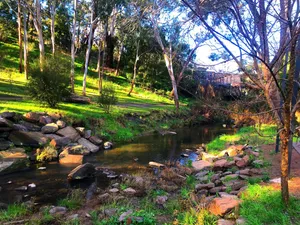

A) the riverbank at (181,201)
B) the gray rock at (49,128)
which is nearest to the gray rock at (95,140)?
the gray rock at (49,128)

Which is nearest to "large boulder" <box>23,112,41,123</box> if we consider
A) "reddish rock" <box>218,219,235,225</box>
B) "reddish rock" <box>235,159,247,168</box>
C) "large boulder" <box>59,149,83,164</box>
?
"large boulder" <box>59,149,83,164</box>

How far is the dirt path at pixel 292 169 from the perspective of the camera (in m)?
5.47

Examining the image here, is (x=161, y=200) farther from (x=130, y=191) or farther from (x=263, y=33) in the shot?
(x=263, y=33)

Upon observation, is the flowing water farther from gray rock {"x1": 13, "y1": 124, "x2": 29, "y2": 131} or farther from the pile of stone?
gray rock {"x1": 13, "y1": 124, "x2": 29, "y2": 131}

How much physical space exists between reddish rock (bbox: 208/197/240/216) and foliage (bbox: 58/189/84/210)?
3028 millimetres

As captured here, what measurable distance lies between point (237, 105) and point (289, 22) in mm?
1747

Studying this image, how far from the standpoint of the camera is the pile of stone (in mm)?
10086

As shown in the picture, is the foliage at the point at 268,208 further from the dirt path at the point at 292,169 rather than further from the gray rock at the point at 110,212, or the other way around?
the gray rock at the point at 110,212

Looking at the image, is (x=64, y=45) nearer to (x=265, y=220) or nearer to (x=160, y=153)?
(x=160, y=153)

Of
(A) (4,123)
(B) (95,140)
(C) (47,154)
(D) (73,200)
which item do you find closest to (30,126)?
(A) (4,123)

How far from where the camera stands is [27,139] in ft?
36.6

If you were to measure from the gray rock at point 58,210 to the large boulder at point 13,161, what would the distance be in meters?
3.59

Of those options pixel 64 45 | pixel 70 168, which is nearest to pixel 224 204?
pixel 70 168

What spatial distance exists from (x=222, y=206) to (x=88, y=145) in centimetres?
858
